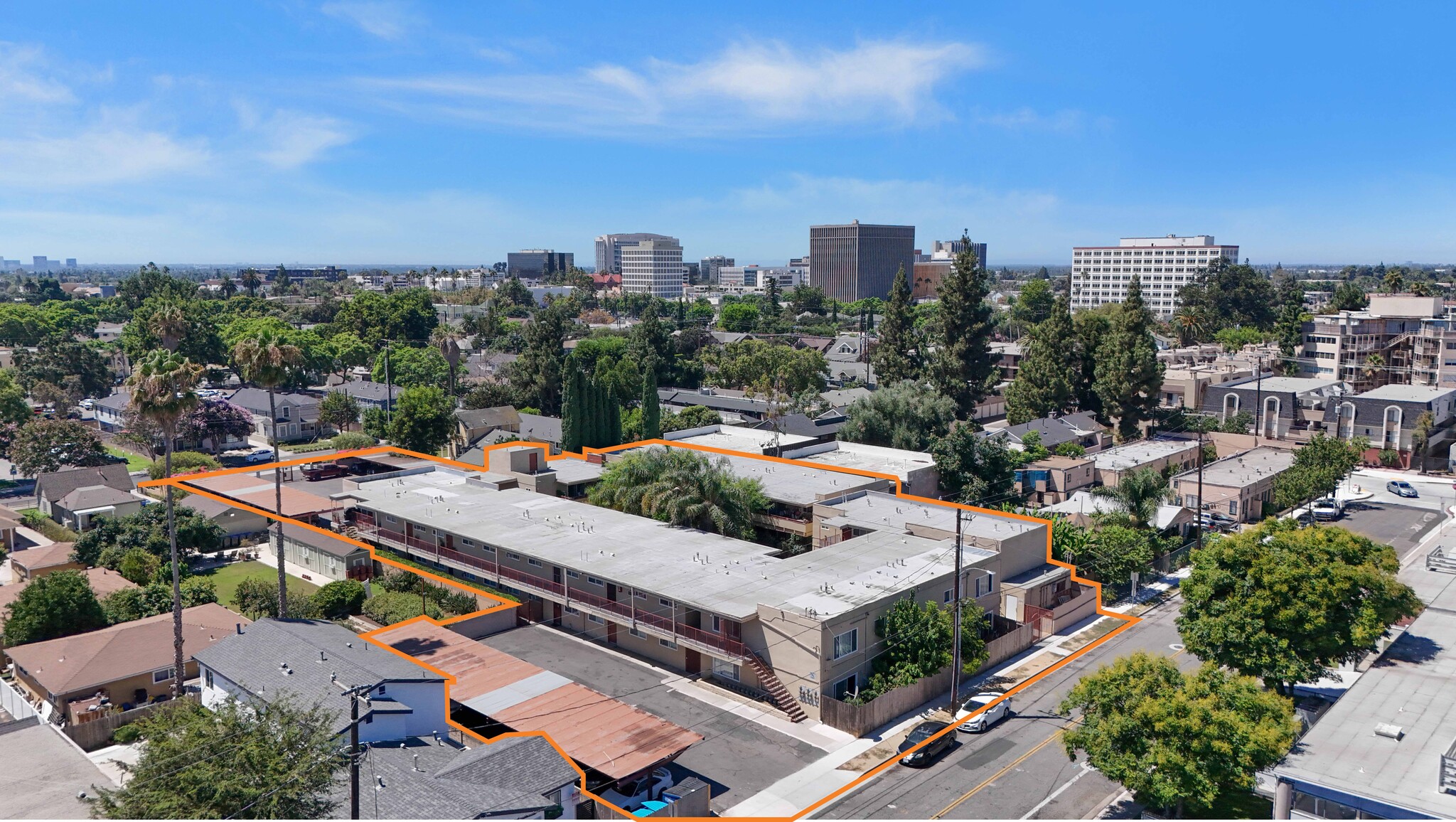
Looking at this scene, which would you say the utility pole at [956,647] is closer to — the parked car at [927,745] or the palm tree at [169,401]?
the parked car at [927,745]

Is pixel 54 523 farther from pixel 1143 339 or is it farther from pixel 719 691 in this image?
pixel 1143 339

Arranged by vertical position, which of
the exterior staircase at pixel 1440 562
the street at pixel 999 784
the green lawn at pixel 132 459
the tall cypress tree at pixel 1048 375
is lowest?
the street at pixel 999 784

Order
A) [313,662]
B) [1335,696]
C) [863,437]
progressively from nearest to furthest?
[313,662] → [1335,696] → [863,437]

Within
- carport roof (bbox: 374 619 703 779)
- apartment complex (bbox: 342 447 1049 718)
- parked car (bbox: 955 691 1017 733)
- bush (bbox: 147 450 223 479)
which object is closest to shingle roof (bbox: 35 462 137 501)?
bush (bbox: 147 450 223 479)

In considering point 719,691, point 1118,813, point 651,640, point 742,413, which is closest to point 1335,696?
point 1118,813

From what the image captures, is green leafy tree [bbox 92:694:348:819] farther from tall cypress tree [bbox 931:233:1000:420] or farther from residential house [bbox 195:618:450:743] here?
tall cypress tree [bbox 931:233:1000:420]

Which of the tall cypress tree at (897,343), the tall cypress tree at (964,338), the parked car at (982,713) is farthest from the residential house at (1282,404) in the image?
the parked car at (982,713)
